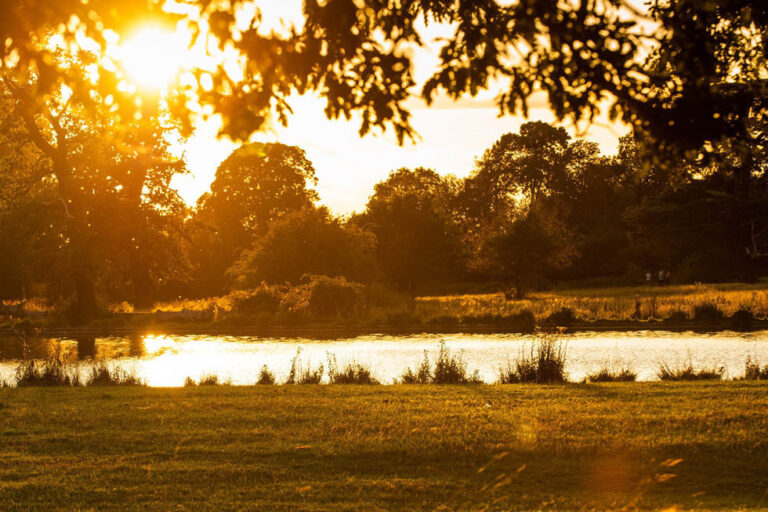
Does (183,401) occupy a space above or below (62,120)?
below

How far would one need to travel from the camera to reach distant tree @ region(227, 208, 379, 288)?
41.0 meters

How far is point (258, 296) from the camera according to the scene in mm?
36250

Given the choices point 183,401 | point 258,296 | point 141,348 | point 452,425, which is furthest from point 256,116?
point 258,296

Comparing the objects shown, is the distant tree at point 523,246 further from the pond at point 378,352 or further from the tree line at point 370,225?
the pond at point 378,352

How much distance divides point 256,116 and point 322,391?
8607 millimetres

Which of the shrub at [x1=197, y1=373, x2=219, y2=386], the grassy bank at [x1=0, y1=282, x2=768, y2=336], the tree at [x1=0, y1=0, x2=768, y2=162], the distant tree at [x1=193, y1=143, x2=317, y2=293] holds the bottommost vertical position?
the shrub at [x1=197, y1=373, x2=219, y2=386]

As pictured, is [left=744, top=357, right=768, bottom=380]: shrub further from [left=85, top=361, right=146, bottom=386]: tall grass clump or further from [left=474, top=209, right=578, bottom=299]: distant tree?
[left=474, top=209, right=578, bottom=299]: distant tree

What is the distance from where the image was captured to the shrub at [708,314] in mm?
30484

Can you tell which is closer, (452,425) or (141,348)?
(452,425)

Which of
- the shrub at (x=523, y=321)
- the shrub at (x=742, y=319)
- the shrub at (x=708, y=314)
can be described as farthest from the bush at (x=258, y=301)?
the shrub at (x=742, y=319)

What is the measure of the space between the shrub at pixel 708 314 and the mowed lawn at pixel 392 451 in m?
17.5

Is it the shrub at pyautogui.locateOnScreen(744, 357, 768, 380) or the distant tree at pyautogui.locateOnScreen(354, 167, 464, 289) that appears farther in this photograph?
the distant tree at pyautogui.locateOnScreen(354, 167, 464, 289)

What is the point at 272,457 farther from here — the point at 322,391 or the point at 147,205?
the point at 147,205

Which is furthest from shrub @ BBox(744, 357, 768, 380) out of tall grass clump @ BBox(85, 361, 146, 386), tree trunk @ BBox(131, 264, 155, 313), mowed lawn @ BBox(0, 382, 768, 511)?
tree trunk @ BBox(131, 264, 155, 313)
